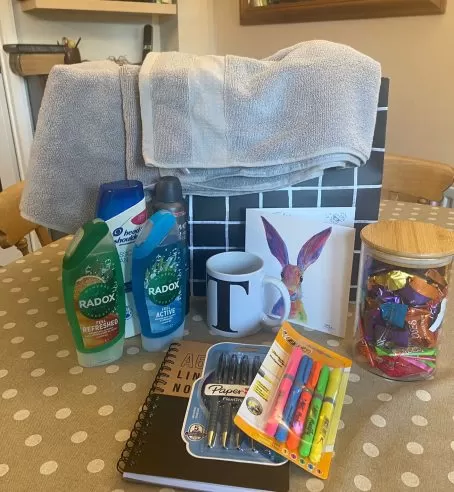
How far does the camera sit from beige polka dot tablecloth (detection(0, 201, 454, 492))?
0.45m

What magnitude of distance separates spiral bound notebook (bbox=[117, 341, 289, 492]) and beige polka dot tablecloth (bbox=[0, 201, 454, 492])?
0.5 inches

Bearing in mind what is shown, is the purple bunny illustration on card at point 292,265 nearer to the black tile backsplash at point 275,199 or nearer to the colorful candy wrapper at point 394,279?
the black tile backsplash at point 275,199

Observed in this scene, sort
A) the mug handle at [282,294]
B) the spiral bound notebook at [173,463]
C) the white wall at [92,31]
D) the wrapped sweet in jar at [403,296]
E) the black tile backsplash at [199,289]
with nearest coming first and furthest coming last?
the spiral bound notebook at [173,463]
the wrapped sweet in jar at [403,296]
the mug handle at [282,294]
the black tile backsplash at [199,289]
the white wall at [92,31]

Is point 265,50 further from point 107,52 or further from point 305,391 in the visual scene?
point 305,391

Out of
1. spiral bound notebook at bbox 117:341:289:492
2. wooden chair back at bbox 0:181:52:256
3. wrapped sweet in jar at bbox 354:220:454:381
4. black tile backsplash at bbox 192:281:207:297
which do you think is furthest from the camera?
wooden chair back at bbox 0:181:52:256

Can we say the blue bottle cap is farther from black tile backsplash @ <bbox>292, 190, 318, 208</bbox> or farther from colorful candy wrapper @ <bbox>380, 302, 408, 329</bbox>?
colorful candy wrapper @ <bbox>380, 302, 408, 329</bbox>

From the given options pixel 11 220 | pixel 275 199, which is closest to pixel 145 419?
pixel 275 199

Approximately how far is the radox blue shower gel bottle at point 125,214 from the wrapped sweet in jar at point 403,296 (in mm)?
289

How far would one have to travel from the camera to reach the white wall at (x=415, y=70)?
1472mm

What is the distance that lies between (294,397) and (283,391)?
1 centimetres

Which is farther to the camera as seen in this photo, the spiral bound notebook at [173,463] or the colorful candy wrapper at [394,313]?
the colorful candy wrapper at [394,313]

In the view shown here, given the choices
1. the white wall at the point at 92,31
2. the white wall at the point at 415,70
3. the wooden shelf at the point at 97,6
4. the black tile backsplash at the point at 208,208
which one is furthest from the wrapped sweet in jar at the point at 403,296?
the white wall at the point at 92,31

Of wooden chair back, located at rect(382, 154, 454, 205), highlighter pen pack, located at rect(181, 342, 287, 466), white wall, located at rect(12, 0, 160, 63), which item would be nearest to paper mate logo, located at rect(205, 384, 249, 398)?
highlighter pen pack, located at rect(181, 342, 287, 466)

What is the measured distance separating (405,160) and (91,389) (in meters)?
1.06
